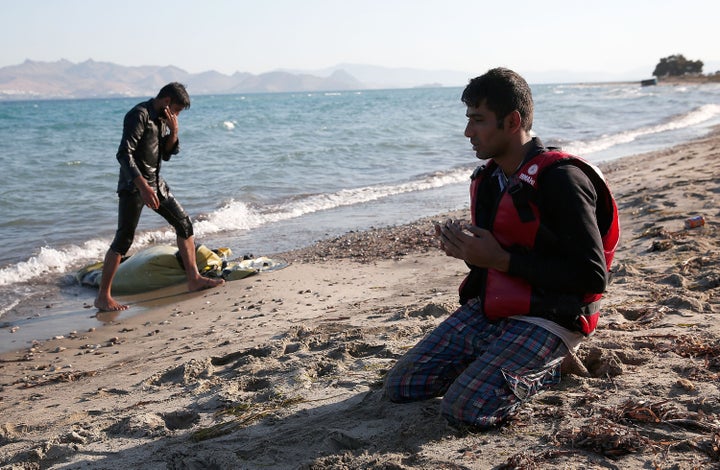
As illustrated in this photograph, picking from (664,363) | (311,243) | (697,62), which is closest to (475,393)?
(664,363)

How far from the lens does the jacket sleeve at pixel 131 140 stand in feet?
20.5

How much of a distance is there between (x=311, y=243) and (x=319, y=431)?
6303 mm

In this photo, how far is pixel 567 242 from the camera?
287 centimetres

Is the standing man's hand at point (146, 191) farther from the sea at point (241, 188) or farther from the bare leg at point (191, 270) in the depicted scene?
the sea at point (241, 188)

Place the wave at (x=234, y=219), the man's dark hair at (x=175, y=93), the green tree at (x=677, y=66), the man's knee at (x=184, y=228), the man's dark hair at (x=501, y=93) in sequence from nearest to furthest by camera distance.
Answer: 1. the man's dark hair at (x=501, y=93)
2. the man's dark hair at (x=175, y=93)
3. the man's knee at (x=184, y=228)
4. the wave at (x=234, y=219)
5. the green tree at (x=677, y=66)

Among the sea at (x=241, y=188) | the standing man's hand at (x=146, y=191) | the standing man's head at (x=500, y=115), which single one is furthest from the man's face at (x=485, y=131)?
the sea at (x=241, y=188)

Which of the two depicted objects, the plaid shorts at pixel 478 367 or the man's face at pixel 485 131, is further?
the man's face at pixel 485 131

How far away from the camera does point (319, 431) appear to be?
120 inches

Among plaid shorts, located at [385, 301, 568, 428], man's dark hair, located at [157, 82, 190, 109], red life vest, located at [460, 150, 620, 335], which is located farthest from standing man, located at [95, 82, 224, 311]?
red life vest, located at [460, 150, 620, 335]

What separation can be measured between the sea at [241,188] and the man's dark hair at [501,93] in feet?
15.2

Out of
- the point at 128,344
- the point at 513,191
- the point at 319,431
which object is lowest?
the point at 128,344

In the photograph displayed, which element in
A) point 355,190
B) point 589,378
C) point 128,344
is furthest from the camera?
point 355,190

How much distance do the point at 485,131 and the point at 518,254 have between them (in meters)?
0.57

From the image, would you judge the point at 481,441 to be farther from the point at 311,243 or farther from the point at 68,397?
the point at 311,243
